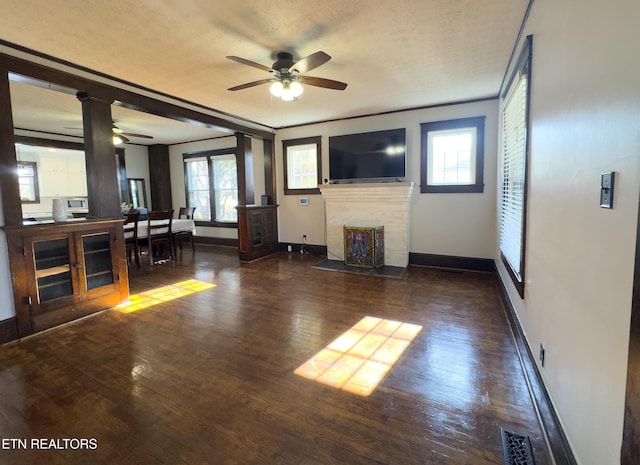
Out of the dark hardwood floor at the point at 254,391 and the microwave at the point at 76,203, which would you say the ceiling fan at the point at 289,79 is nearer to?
the dark hardwood floor at the point at 254,391

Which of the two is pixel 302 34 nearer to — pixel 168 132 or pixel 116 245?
pixel 116 245

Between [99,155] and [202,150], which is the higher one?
[202,150]

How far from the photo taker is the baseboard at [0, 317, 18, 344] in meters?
2.75

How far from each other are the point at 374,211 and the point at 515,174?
253 cm

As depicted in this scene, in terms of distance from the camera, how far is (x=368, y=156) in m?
5.34

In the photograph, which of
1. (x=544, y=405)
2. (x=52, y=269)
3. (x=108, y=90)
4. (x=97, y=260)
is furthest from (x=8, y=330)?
(x=544, y=405)

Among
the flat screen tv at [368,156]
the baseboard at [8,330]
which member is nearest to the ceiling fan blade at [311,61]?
the flat screen tv at [368,156]

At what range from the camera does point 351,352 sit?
2.51 metres

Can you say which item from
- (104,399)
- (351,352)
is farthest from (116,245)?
(351,352)

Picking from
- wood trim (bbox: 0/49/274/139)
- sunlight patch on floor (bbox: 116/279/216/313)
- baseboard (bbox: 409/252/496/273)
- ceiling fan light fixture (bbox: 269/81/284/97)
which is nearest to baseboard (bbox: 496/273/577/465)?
baseboard (bbox: 409/252/496/273)

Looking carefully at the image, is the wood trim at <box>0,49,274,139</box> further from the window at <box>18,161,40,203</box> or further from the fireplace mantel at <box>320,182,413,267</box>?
the window at <box>18,161,40,203</box>

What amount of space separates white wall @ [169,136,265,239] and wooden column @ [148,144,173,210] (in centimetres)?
10

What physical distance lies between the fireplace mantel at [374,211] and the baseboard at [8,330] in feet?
14.1

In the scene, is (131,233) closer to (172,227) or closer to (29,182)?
(172,227)
